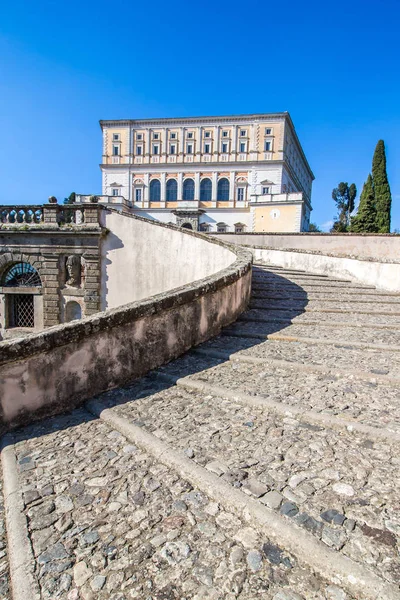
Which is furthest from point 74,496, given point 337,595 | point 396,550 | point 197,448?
point 396,550

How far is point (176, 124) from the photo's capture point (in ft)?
165

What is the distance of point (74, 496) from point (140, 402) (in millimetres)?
1343

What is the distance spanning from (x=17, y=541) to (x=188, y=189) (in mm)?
50476

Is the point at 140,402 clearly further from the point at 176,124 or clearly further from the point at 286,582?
the point at 176,124

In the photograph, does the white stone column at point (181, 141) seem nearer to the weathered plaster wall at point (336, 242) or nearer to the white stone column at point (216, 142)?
the white stone column at point (216, 142)

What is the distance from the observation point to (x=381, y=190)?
3459 centimetres

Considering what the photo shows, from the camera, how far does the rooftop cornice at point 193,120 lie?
47.4 m

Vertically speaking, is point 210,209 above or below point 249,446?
above

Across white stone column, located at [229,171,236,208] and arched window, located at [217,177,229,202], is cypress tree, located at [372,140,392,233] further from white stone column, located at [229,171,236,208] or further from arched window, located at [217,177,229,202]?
arched window, located at [217,177,229,202]

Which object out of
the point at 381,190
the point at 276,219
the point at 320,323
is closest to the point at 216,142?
the point at 276,219

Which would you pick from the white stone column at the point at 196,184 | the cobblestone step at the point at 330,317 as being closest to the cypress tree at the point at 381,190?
the white stone column at the point at 196,184

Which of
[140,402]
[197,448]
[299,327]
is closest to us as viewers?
[197,448]

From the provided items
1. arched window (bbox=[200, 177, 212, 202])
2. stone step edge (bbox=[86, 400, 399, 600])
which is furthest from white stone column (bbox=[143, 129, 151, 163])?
stone step edge (bbox=[86, 400, 399, 600])

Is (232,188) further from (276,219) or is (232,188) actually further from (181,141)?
(276,219)
